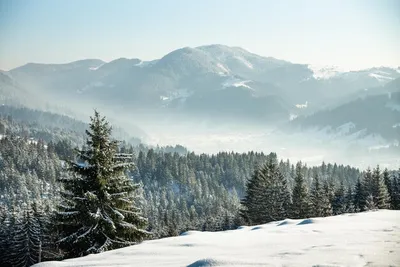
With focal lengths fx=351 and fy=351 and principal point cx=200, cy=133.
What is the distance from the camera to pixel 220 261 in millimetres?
8516

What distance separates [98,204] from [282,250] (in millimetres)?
12330

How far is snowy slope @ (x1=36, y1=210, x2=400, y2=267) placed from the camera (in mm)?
8461

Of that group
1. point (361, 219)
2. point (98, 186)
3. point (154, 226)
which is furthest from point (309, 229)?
point (154, 226)

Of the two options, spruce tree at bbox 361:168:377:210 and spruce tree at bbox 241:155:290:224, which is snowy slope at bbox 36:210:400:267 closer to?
spruce tree at bbox 241:155:290:224

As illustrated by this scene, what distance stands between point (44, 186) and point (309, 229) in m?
206

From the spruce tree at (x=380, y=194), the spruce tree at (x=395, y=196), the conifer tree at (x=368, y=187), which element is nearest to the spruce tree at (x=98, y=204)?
the spruce tree at (x=380, y=194)

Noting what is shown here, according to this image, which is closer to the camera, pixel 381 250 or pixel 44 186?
pixel 381 250

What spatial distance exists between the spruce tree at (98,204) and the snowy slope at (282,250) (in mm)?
7354

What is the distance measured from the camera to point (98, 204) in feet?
63.3

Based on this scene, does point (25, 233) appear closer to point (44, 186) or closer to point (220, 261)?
point (220, 261)

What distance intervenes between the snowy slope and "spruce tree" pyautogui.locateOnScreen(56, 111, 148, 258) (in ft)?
24.1

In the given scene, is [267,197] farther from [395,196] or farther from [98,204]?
[395,196]

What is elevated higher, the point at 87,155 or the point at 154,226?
the point at 87,155

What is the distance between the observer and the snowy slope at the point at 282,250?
27.8ft
